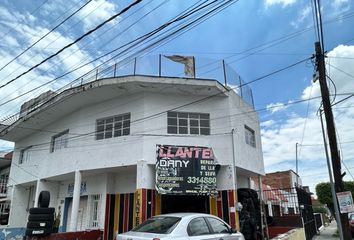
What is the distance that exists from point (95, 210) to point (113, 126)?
4.63 meters

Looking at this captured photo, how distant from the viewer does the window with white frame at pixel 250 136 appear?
59.4 ft

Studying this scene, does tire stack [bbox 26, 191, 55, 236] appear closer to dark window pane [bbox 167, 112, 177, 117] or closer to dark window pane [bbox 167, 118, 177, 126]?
dark window pane [bbox 167, 118, 177, 126]

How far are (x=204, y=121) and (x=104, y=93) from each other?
5299mm

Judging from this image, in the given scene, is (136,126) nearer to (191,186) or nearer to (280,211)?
(191,186)

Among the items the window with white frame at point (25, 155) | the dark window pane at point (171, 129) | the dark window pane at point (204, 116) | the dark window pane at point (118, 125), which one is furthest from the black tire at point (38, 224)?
the window with white frame at point (25, 155)

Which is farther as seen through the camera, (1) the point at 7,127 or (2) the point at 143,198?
(1) the point at 7,127

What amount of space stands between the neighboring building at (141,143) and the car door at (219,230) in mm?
5642

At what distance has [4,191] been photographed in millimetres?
27500

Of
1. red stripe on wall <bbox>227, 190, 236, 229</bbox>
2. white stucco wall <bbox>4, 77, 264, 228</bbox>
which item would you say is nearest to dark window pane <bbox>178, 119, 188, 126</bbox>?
white stucco wall <bbox>4, 77, 264, 228</bbox>

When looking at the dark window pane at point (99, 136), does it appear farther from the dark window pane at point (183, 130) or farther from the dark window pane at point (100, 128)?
the dark window pane at point (183, 130)

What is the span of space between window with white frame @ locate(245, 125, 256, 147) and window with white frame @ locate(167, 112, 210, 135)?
299 cm

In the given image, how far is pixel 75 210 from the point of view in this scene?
16062 mm

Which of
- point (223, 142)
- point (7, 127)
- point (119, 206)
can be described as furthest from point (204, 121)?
point (7, 127)

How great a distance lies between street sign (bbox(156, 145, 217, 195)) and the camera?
46.6 feet
